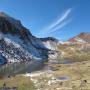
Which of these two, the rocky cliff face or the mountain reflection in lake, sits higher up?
the rocky cliff face

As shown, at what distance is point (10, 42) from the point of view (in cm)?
15588

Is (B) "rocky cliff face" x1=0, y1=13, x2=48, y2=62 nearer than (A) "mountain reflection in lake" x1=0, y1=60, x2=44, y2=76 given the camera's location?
No

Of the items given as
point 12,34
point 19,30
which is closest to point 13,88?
point 12,34

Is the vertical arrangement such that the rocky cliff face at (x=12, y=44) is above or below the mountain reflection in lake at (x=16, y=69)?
above

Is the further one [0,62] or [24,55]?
[24,55]

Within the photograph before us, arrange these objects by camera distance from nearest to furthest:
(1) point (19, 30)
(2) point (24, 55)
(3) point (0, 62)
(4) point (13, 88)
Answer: (4) point (13, 88) → (3) point (0, 62) → (2) point (24, 55) → (1) point (19, 30)

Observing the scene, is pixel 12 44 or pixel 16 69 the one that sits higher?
pixel 12 44

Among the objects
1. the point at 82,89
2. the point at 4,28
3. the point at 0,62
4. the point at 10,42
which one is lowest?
the point at 82,89

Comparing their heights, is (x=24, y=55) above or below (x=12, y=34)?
below

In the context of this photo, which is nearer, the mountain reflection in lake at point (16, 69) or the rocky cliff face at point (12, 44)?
the mountain reflection in lake at point (16, 69)

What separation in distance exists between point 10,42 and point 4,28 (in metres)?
23.1

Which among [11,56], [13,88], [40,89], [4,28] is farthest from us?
[4,28]

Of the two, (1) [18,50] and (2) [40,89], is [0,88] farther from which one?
(1) [18,50]

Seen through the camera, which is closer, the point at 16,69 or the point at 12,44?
the point at 16,69
